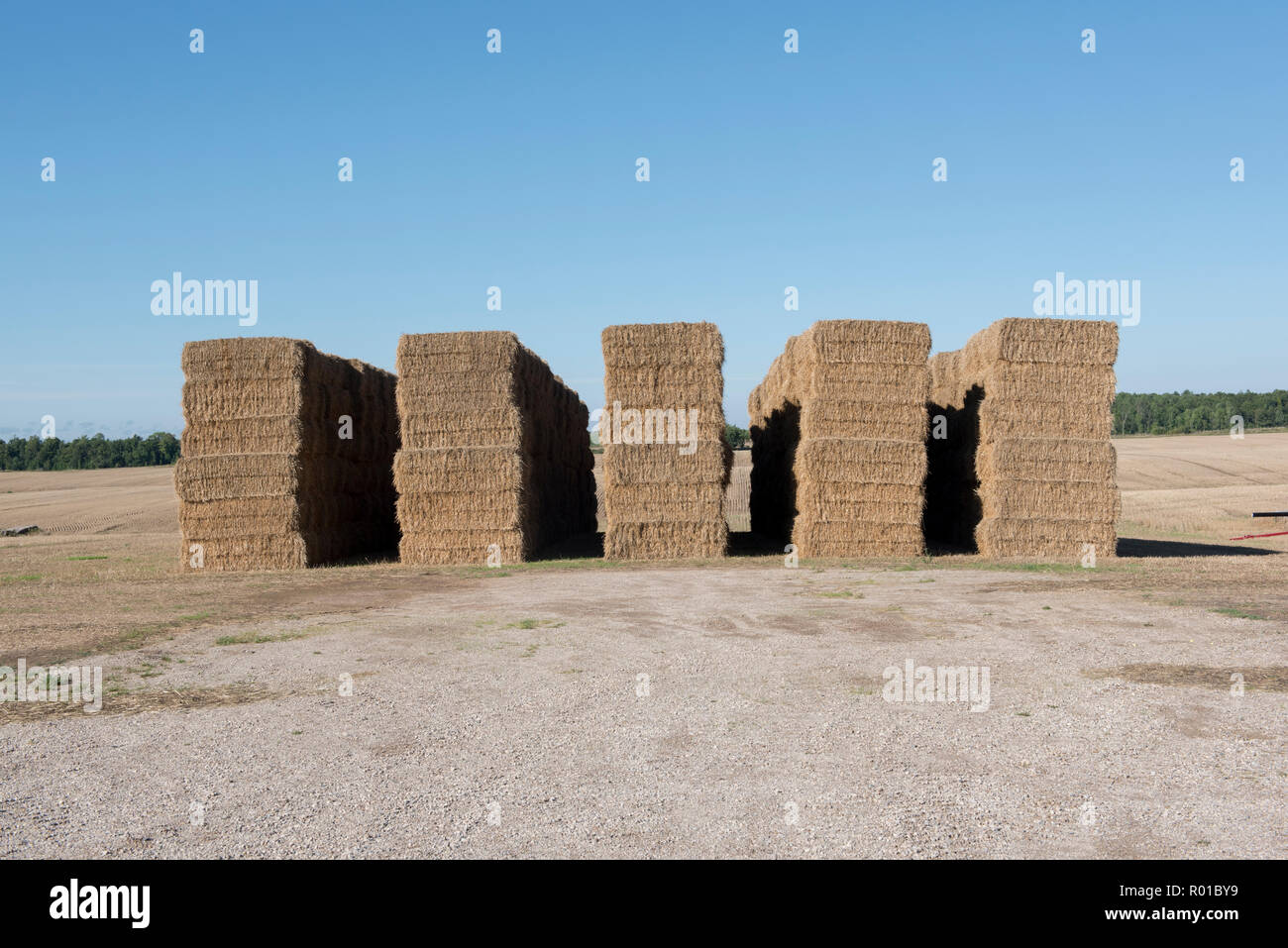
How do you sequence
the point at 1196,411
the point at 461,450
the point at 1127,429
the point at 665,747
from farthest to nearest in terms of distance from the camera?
the point at 1127,429
the point at 1196,411
the point at 461,450
the point at 665,747

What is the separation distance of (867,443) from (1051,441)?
138 inches

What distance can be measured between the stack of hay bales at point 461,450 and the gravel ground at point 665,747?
24.7ft

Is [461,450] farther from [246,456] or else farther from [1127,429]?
[1127,429]

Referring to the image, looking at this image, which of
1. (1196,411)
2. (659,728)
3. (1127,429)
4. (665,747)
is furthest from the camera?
(1127,429)

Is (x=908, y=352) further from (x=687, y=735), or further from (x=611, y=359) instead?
(x=687, y=735)

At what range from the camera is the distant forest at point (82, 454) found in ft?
282

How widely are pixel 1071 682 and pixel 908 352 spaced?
11301 millimetres

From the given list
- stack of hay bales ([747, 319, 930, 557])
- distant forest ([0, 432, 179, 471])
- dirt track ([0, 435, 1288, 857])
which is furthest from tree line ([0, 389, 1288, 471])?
dirt track ([0, 435, 1288, 857])

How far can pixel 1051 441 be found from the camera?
1802 cm

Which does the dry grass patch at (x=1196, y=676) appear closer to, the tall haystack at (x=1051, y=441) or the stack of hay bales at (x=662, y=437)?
the tall haystack at (x=1051, y=441)

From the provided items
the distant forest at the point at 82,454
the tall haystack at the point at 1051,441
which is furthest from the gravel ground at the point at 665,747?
the distant forest at the point at 82,454

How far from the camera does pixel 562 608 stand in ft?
40.1

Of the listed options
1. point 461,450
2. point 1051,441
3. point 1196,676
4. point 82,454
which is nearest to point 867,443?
Result: point 1051,441

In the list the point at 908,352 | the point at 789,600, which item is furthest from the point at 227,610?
the point at 908,352
